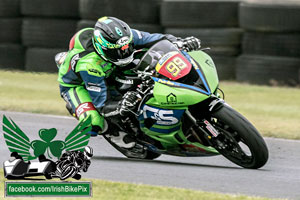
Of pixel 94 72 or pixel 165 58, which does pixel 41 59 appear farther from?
pixel 165 58

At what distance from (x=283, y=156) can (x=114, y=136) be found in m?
1.87

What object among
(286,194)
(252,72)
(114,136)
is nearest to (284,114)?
(252,72)

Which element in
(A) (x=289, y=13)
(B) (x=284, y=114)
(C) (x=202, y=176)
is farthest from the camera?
(A) (x=289, y=13)

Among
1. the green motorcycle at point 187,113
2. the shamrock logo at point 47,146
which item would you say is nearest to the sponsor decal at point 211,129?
the green motorcycle at point 187,113

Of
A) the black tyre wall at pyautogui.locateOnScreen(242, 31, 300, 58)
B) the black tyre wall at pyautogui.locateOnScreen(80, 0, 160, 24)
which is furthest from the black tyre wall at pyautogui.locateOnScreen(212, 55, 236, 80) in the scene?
the black tyre wall at pyautogui.locateOnScreen(80, 0, 160, 24)

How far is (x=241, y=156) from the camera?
671 cm

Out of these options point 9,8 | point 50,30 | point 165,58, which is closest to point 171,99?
point 165,58

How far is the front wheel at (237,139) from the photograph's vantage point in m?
6.31

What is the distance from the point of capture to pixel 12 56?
15.2 m

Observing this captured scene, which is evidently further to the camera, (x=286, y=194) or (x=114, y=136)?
(x=114, y=136)

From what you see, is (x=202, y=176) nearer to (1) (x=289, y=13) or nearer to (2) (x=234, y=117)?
(2) (x=234, y=117)

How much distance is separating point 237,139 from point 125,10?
7.99 m

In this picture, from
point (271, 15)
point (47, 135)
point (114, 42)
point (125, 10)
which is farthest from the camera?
point (125, 10)

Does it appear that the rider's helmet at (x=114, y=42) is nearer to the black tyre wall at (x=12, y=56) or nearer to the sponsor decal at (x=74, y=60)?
the sponsor decal at (x=74, y=60)
